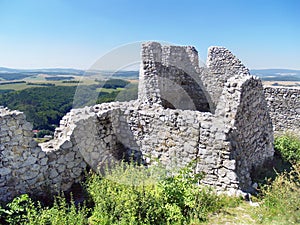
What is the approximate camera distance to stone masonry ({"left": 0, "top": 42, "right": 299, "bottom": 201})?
6.15 metres

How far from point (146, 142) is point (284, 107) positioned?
841cm

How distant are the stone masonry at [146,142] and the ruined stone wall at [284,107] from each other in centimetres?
481

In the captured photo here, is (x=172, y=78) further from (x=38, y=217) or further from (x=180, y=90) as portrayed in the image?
(x=38, y=217)

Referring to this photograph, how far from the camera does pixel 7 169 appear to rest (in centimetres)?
588

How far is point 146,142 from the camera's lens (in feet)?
27.0

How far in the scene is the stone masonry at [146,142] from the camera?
→ 6148mm

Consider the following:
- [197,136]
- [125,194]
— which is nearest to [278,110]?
[197,136]

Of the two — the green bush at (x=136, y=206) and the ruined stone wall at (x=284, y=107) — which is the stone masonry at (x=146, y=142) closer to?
the green bush at (x=136, y=206)

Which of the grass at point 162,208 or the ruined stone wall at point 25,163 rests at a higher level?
the ruined stone wall at point 25,163

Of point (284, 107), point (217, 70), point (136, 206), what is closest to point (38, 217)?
point (136, 206)

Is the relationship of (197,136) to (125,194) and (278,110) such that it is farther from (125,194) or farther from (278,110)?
(278,110)

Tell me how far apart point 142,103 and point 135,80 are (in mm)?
4203

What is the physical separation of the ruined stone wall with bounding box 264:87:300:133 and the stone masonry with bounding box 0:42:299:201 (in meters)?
Result: 4.81

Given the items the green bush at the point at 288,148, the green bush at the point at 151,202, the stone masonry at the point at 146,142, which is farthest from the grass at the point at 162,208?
the green bush at the point at 288,148
